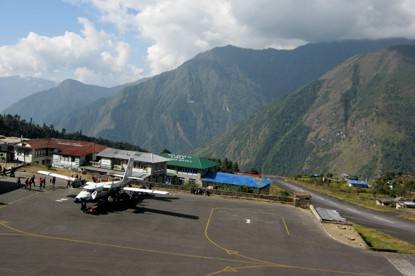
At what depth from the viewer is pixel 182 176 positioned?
4373 inches

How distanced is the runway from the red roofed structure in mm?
38393

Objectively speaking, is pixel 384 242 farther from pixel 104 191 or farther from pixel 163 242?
pixel 104 191

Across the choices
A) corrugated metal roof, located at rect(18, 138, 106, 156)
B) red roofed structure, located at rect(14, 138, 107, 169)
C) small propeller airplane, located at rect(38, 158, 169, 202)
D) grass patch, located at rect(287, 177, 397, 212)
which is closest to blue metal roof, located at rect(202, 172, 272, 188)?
grass patch, located at rect(287, 177, 397, 212)

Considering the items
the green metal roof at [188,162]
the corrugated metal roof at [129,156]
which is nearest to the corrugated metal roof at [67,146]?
the corrugated metal roof at [129,156]

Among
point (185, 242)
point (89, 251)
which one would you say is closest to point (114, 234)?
point (89, 251)

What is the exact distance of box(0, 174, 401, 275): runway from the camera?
3189cm

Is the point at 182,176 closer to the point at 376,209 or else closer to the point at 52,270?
the point at 376,209

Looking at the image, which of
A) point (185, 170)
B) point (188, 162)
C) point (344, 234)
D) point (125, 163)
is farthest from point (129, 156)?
point (344, 234)

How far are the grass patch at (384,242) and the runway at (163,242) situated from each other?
12.8 feet

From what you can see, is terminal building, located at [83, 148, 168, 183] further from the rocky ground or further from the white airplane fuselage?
the rocky ground

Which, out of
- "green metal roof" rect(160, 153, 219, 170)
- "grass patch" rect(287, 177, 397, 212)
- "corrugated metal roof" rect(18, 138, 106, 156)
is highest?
"corrugated metal roof" rect(18, 138, 106, 156)

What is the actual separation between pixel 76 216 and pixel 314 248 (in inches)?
1078

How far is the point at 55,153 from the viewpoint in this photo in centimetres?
9312

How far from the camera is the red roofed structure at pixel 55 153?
9188 cm
